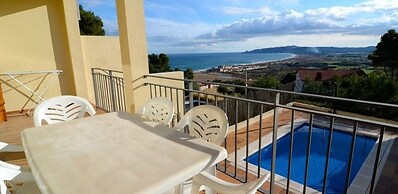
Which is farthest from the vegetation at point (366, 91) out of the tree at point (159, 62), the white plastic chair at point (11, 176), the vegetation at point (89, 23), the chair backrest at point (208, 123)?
the vegetation at point (89, 23)

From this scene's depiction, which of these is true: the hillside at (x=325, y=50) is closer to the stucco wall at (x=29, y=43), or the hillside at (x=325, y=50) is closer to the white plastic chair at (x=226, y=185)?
the stucco wall at (x=29, y=43)

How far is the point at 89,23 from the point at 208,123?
40.3 feet

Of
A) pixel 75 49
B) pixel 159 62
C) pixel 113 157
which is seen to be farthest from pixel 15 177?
pixel 159 62

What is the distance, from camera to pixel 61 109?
2744 millimetres

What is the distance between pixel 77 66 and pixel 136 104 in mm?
2910

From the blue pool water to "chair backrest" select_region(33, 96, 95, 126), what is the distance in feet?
14.7

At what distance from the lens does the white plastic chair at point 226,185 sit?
1191 mm

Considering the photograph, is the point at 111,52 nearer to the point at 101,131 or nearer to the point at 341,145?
the point at 101,131

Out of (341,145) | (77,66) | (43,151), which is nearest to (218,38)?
(341,145)

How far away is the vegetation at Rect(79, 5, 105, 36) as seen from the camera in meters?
12.0

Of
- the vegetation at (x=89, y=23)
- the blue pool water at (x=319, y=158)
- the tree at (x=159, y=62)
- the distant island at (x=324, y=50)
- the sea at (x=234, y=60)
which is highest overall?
the vegetation at (x=89, y=23)

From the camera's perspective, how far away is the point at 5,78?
5098mm

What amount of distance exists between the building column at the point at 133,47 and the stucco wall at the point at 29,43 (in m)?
3.06

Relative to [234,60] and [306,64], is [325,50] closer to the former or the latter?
[306,64]
